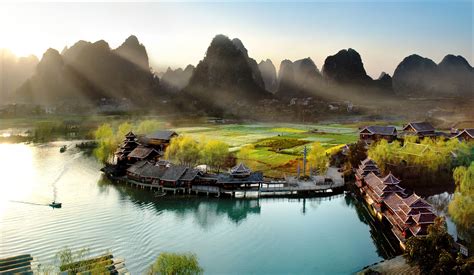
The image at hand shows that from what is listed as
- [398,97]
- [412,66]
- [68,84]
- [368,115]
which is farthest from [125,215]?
[412,66]

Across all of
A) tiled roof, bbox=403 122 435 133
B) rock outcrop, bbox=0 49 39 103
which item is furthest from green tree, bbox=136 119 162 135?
rock outcrop, bbox=0 49 39 103

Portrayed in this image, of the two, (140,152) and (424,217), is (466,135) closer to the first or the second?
(424,217)

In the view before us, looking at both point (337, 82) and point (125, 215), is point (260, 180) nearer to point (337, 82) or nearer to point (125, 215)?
point (125, 215)

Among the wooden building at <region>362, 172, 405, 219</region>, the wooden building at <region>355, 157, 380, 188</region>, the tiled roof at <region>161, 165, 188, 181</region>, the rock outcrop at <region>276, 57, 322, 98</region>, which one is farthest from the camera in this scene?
the rock outcrop at <region>276, 57, 322, 98</region>

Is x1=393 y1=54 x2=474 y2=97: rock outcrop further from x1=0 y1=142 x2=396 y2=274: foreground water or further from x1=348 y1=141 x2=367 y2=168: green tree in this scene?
x1=0 y1=142 x2=396 y2=274: foreground water

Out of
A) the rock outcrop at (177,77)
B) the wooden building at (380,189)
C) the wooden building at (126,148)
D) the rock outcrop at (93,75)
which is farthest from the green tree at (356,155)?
the rock outcrop at (177,77)

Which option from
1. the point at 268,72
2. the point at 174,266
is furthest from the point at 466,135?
the point at 268,72
